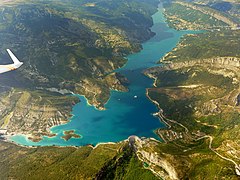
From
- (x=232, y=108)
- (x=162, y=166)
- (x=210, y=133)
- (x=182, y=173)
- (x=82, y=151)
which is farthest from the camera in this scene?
(x=232, y=108)

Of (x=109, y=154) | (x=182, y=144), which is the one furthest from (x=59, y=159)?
(x=182, y=144)

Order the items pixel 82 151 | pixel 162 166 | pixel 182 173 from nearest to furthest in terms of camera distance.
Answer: pixel 182 173 → pixel 162 166 → pixel 82 151

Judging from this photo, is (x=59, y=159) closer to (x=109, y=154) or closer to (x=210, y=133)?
(x=109, y=154)

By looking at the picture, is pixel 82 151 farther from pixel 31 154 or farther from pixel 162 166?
pixel 162 166

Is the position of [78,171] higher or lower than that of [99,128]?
higher

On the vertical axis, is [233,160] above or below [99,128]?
above

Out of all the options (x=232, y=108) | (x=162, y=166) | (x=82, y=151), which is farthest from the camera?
(x=232, y=108)

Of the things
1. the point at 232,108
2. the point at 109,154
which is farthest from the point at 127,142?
the point at 232,108

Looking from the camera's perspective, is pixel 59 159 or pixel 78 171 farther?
pixel 59 159

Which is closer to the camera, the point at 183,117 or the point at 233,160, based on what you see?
the point at 233,160
